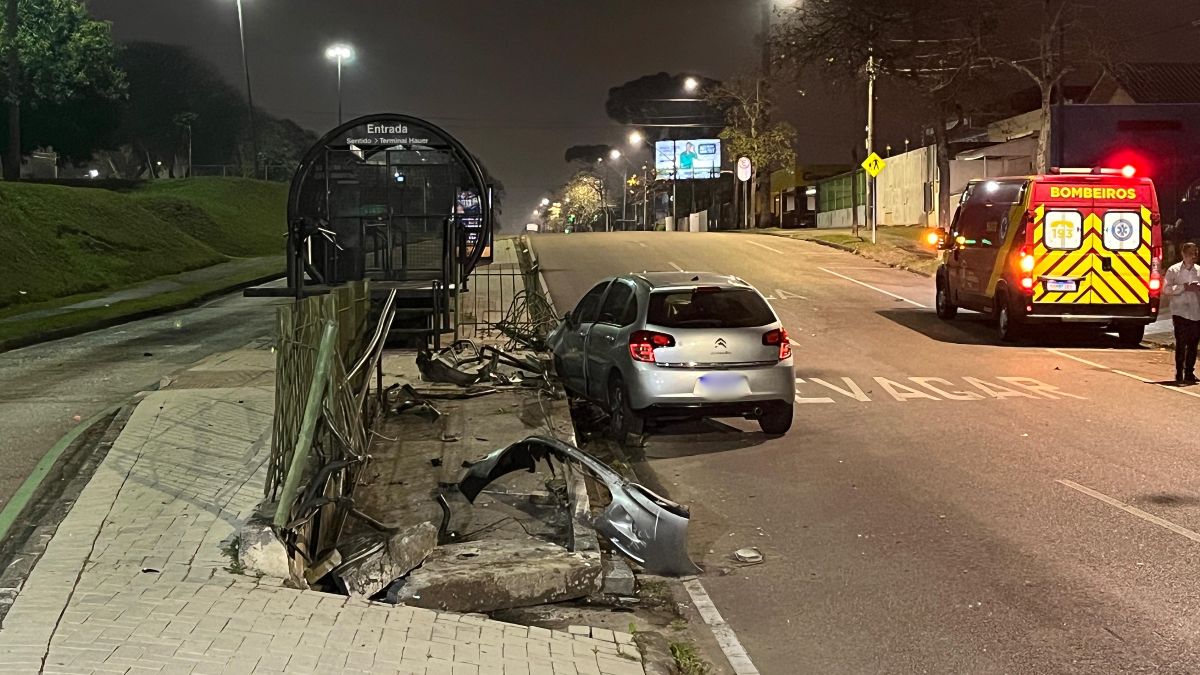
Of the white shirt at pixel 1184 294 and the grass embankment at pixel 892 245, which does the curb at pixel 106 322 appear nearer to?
the white shirt at pixel 1184 294

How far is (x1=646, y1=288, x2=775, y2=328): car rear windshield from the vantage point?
10641 mm

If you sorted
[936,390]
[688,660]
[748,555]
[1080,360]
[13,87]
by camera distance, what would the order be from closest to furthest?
1. [688,660]
2. [748,555]
3. [936,390]
4. [1080,360]
5. [13,87]

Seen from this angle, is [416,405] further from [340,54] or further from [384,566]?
[340,54]

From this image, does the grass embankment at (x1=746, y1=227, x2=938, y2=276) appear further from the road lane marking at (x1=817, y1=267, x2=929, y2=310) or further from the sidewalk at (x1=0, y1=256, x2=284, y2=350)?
the sidewalk at (x1=0, y1=256, x2=284, y2=350)

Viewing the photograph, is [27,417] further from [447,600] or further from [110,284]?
[110,284]

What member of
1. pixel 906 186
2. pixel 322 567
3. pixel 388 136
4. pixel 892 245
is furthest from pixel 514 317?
pixel 906 186

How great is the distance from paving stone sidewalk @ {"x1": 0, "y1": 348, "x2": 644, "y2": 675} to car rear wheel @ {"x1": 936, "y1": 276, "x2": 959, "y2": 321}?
16.1 m

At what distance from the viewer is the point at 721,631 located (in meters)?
5.89

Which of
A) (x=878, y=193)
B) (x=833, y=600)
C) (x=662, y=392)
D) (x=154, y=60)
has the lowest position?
(x=833, y=600)

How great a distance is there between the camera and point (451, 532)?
7.45 metres

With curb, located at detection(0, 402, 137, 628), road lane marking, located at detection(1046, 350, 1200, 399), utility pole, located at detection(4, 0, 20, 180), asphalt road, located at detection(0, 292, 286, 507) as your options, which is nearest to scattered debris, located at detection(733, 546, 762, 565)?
curb, located at detection(0, 402, 137, 628)

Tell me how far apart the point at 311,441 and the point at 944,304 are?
1669 centimetres

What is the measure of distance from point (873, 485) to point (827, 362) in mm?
7234

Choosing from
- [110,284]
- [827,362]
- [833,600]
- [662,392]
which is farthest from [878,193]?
[833,600]
